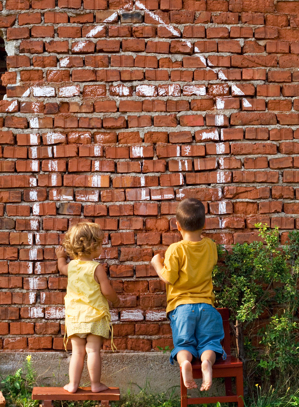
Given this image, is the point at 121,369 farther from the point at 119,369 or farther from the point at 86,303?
the point at 86,303

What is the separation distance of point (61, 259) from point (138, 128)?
1224 mm

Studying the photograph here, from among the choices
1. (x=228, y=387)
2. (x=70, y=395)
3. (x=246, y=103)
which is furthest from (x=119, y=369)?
(x=246, y=103)

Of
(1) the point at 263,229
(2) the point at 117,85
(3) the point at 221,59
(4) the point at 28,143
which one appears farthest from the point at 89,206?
(3) the point at 221,59

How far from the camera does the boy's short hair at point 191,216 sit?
10.2 feet

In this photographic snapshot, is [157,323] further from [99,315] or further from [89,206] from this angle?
[89,206]

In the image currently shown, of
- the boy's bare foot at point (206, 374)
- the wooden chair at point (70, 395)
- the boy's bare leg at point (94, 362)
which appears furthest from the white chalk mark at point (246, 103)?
the wooden chair at point (70, 395)

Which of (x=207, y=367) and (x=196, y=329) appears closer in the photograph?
(x=207, y=367)

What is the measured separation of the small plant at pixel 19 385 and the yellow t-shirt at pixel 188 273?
3.97 ft

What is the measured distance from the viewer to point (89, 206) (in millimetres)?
3504

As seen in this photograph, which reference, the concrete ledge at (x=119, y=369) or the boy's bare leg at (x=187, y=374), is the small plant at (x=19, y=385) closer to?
the concrete ledge at (x=119, y=369)

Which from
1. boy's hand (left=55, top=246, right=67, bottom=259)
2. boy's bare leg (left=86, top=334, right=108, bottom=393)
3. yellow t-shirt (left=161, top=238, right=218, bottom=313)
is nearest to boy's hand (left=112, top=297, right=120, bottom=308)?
boy's bare leg (left=86, top=334, right=108, bottom=393)

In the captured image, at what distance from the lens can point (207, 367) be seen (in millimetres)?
2723

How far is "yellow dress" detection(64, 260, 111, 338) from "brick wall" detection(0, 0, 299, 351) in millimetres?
404

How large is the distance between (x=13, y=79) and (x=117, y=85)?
860mm
